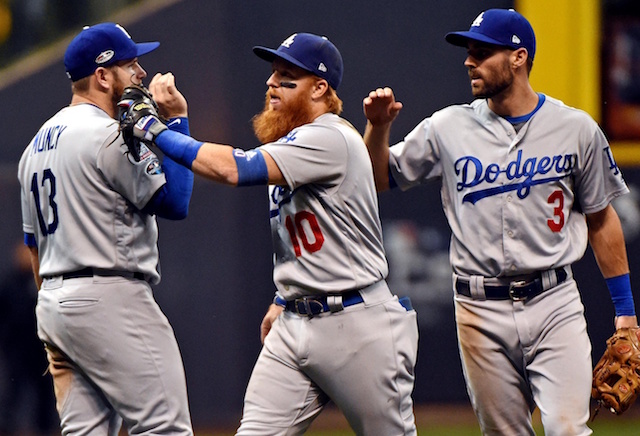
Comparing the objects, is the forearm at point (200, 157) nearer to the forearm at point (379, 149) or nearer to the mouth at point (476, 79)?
the forearm at point (379, 149)

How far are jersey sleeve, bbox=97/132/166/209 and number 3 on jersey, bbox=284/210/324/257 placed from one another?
0.53 meters

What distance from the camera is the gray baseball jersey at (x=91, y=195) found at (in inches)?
153

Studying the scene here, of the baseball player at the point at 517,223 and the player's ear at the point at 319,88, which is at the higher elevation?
the player's ear at the point at 319,88

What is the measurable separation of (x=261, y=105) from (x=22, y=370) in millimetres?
2507

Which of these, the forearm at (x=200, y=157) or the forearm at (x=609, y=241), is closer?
the forearm at (x=200, y=157)

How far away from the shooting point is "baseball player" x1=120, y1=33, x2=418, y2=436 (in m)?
3.84

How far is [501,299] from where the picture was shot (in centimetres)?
421

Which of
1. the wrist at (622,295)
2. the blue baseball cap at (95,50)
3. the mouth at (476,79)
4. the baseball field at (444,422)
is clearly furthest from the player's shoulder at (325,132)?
the baseball field at (444,422)

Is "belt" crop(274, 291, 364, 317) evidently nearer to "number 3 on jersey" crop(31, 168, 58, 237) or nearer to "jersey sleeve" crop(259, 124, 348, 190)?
"jersey sleeve" crop(259, 124, 348, 190)

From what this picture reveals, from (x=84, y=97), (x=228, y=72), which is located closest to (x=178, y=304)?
(x=228, y=72)

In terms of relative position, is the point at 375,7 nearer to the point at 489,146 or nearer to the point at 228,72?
the point at 228,72

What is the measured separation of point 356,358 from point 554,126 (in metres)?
1.32

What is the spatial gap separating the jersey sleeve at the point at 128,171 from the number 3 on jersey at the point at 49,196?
0.23 m

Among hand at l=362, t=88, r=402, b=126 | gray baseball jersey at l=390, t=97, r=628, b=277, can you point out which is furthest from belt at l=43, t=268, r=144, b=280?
gray baseball jersey at l=390, t=97, r=628, b=277
